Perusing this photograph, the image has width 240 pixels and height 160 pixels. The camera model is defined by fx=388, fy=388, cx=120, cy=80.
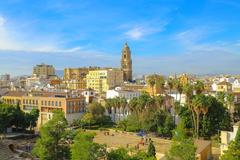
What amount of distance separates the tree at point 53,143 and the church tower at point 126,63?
107 m

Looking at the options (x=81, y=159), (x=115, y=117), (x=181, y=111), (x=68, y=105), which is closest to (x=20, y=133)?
(x=68, y=105)

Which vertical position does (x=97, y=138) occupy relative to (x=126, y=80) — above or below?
below

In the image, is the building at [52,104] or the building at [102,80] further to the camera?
the building at [102,80]

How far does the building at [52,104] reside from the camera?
82.6 m

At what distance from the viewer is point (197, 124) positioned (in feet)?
191

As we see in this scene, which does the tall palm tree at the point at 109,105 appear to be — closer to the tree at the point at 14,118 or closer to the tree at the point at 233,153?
the tree at the point at 14,118

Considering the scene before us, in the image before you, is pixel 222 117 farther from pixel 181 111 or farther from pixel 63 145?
pixel 63 145

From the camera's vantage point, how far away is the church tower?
148250 mm

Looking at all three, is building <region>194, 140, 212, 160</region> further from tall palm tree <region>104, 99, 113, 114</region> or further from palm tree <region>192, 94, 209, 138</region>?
tall palm tree <region>104, 99, 113, 114</region>

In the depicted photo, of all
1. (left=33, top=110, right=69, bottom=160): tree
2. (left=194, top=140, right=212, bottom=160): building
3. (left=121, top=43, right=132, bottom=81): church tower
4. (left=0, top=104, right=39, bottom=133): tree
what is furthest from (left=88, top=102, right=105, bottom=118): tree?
(left=121, top=43, right=132, bottom=81): church tower

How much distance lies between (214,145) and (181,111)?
9.67m

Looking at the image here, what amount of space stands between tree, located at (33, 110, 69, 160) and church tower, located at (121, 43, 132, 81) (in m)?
107

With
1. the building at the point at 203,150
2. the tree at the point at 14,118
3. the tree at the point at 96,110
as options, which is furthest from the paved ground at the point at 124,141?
the tree at the point at 14,118

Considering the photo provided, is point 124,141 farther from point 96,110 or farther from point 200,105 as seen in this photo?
point 96,110
